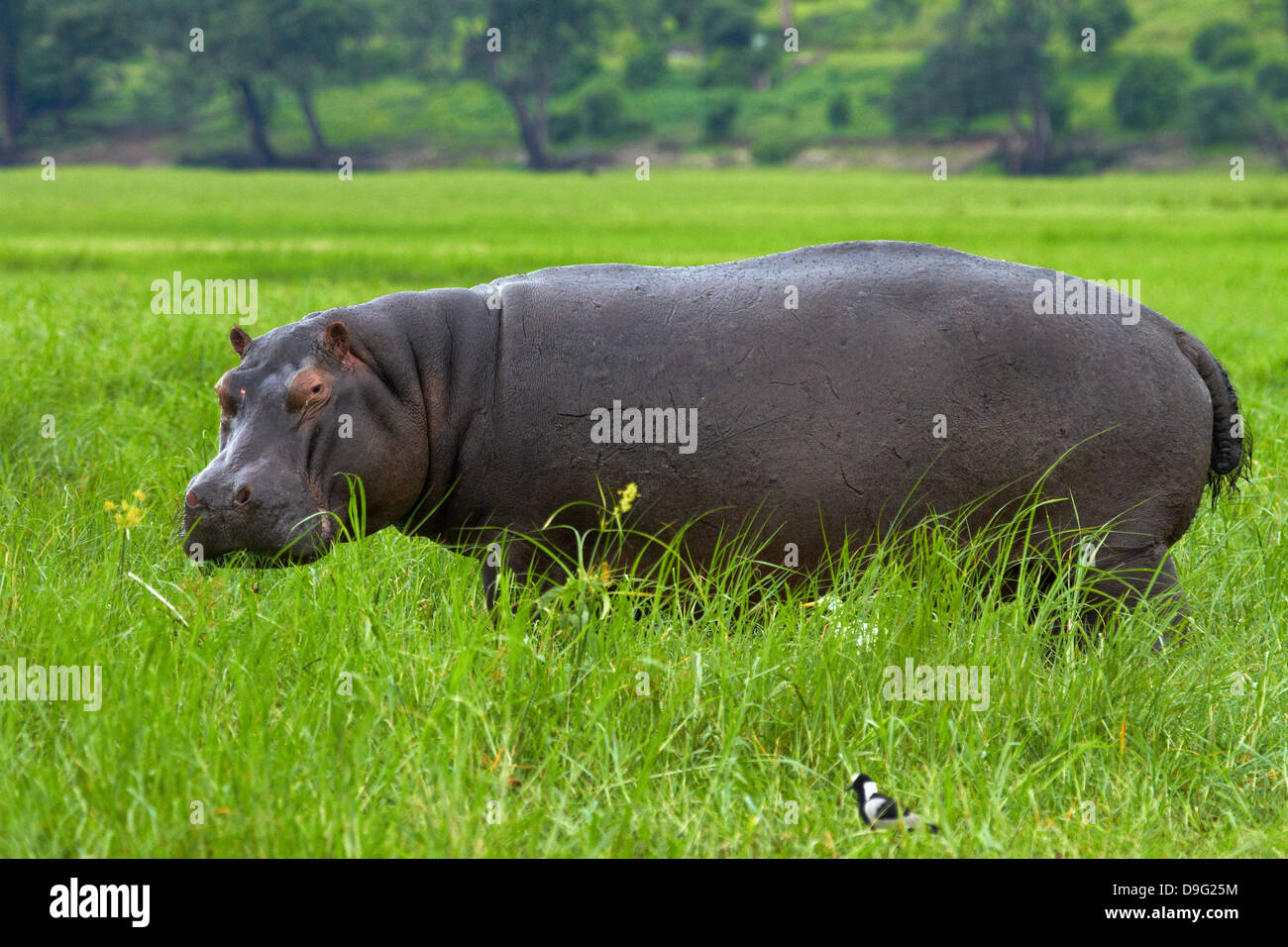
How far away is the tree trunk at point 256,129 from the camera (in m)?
61.9

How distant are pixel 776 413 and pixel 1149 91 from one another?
60.2 meters

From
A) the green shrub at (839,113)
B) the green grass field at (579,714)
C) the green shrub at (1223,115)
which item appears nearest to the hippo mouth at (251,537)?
the green grass field at (579,714)

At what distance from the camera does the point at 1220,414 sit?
14.0ft

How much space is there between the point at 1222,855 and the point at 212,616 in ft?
8.53

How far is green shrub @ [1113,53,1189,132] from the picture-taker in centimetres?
5822

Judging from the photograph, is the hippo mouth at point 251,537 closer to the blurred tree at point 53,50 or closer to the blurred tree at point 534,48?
the blurred tree at point 534,48

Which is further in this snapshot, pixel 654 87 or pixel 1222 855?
pixel 654 87

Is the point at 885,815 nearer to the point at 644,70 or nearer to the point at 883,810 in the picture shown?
the point at 883,810

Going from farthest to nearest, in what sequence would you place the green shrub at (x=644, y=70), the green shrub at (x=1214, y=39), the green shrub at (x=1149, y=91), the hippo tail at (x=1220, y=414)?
1. the green shrub at (x=644, y=70)
2. the green shrub at (x=1214, y=39)
3. the green shrub at (x=1149, y=91)
4. the hippo tail at (x=1220, y=414)

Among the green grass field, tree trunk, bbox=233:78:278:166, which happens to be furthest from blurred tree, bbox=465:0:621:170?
the green grass field

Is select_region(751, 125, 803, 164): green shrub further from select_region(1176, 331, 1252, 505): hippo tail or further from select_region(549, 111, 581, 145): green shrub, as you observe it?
select_region(1176, 331, 1252, 505): hippo tail

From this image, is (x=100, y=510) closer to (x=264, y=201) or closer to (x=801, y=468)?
(x=801, y=468)

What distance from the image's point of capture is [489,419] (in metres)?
4.17
